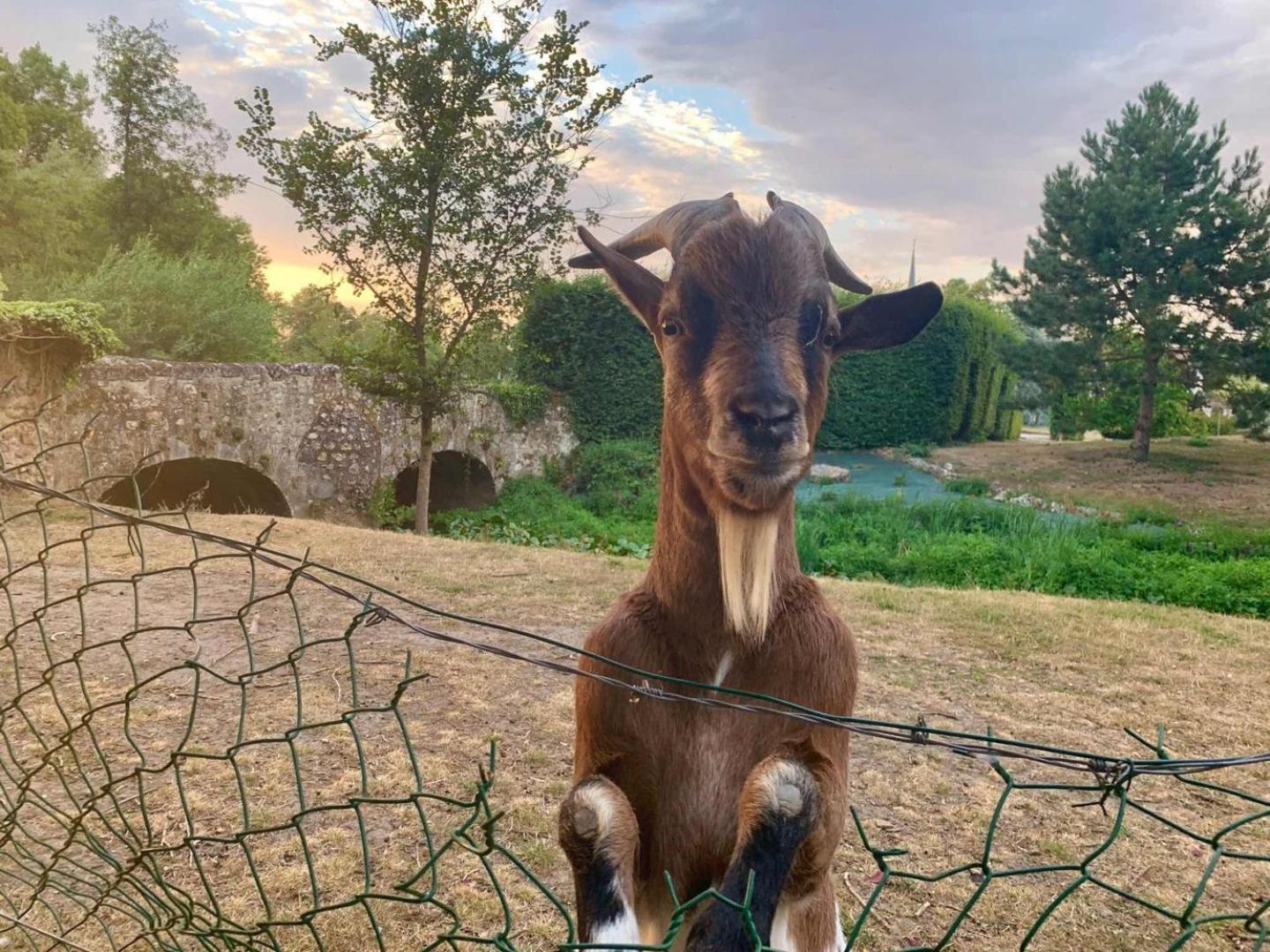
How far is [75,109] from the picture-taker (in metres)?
24.8

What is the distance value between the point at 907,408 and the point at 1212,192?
7379 millimetres

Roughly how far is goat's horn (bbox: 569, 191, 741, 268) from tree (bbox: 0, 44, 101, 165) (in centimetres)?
2863

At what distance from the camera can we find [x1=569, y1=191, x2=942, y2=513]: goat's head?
171cm

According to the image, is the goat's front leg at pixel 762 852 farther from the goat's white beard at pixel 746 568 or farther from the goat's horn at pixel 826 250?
the goat's horn at pixel 826 250

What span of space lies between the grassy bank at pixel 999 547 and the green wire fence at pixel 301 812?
4.52 m

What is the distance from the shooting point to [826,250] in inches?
83.0

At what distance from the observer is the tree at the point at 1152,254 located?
50.0 ft

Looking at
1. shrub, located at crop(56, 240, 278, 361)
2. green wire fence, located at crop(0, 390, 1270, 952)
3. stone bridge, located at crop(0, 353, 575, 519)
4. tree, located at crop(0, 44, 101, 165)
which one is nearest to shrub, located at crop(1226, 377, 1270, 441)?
green wire fence, located at crop(0, 390, 1270, 952)

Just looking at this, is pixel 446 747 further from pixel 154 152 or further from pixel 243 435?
pixel 154 152

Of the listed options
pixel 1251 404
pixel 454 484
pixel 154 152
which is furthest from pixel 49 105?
pixel 1251 404

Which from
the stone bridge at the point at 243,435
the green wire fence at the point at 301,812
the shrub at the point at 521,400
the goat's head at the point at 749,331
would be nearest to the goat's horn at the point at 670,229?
the goat's head at the point at 749,331

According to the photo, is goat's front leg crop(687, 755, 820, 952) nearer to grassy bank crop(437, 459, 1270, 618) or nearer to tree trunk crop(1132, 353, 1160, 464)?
grassy bank crop(437, 459, 1270, 618)

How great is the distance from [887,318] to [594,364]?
48.2 ft

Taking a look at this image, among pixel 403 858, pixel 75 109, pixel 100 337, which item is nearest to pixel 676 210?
pixel 403 858
